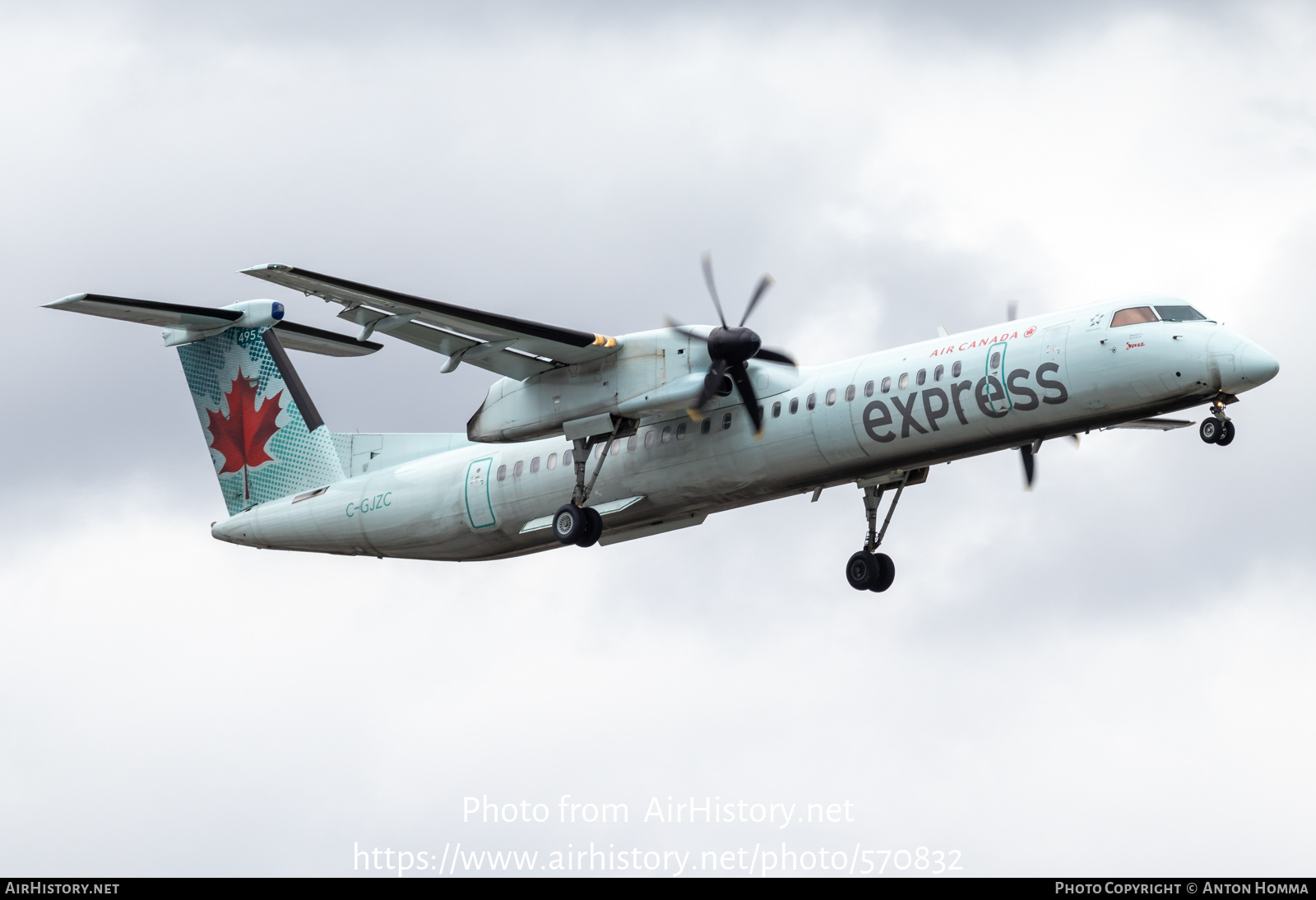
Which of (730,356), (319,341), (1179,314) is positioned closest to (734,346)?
(730,356)

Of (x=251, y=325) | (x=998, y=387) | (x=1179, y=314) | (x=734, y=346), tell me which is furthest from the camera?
(x=251, y=325)

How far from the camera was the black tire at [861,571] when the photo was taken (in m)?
26.3

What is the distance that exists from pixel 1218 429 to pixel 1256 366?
90 cm

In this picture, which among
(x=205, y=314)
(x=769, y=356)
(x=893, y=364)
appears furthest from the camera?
(x=205, y=314)

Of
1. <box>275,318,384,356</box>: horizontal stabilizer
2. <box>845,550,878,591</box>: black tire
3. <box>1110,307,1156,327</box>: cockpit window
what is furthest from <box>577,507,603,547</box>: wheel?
<box>1110,307,1156,327</box>: cockpit window

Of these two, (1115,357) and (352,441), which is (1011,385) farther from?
(352,441)

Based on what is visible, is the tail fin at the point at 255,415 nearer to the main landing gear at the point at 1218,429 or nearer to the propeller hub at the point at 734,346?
the propeller hub at the point at 734,346

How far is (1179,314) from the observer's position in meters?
20.8

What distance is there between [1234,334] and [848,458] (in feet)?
18.0

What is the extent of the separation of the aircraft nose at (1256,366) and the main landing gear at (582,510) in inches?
345

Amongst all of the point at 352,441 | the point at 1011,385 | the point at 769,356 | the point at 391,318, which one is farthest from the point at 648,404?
the point at 352,441

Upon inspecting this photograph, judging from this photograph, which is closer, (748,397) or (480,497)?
(748,397)

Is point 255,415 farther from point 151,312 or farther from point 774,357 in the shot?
point 774,357

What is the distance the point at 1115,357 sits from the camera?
20.8 metres
